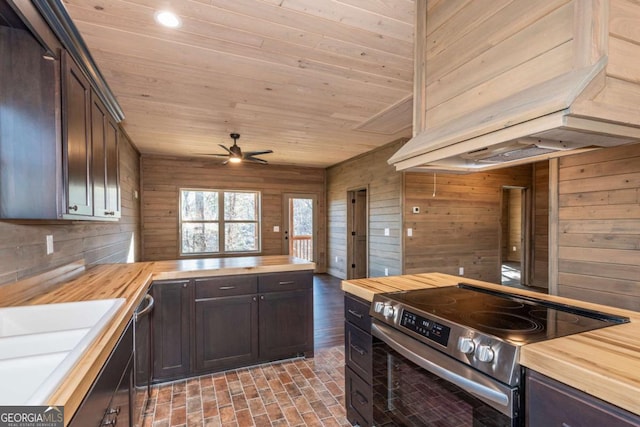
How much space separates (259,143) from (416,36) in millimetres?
3704

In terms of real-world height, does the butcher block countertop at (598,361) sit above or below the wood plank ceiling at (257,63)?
below

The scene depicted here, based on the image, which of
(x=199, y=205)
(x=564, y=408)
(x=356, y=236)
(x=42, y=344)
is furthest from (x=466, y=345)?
(x=199, y=205)

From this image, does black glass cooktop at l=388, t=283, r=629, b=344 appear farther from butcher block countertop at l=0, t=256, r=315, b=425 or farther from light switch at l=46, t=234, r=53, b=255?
light switch at l=46, t=234, r=53, b=255

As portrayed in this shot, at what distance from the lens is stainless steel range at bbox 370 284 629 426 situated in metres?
1.01

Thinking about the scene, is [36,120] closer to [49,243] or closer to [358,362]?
[49,243]

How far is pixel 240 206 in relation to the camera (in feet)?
22.2

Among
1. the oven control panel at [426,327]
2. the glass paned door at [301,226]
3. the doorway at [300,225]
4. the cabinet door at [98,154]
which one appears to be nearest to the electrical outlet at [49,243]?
the cabinet door at [98,154]

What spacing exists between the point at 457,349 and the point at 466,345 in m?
0.04

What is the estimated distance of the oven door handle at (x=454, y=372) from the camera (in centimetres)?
98

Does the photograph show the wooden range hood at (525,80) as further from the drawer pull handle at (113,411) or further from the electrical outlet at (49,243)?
the electrical outlet at (49,243)

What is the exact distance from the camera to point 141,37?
2.06 m

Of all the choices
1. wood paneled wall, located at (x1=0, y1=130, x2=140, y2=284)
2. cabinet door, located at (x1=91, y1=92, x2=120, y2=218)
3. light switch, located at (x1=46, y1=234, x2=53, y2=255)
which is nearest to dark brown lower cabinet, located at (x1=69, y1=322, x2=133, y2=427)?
wood paneled wall, located at (x1=0, y1=130, x2=140, y2=284)

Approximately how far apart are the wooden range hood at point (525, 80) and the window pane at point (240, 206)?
553 cm

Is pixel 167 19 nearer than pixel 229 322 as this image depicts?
Yes
